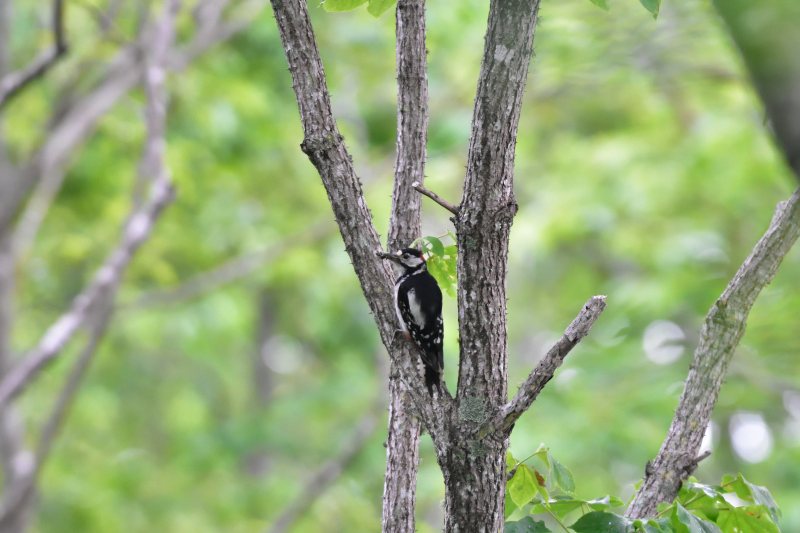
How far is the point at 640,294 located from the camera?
6.99 m

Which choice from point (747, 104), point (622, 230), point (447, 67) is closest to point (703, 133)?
point (747, 104)

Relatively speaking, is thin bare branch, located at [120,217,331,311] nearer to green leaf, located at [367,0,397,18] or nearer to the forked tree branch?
the forked tree branch

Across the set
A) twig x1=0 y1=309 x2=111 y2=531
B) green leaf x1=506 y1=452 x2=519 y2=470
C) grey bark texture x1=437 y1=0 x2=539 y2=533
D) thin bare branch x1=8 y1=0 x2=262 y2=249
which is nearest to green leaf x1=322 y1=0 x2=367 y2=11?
grey bark texture x1=437 y1=0 x2=539 y2=533

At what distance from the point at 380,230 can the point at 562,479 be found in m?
6.70

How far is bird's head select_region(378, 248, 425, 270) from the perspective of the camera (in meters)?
2.39

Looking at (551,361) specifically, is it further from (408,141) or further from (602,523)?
(408,141)

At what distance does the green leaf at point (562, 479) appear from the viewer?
1.74 m

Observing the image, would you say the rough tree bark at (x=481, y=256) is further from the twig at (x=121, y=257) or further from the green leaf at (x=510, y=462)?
the twig at (x=121, y=257)

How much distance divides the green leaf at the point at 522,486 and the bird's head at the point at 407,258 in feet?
2.26

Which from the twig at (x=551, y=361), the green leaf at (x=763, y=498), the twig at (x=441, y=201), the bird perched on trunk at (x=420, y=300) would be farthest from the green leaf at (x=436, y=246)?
the green leaf at (x=763, y=498)

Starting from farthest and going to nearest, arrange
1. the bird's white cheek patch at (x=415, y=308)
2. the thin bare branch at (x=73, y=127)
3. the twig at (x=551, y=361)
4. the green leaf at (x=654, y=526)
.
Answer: the thin bare branch at (x=73, y=127) < the bird's white cheek patch at (x=415, y=308) < the twig at (x=551, y=361) < the green leaf at (x=654, y=526)

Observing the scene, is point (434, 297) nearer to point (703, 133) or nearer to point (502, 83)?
point (502, 83)

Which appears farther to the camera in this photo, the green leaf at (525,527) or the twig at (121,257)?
the twig at (121,257)

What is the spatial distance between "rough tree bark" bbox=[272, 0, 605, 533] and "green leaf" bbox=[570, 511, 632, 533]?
210mm
